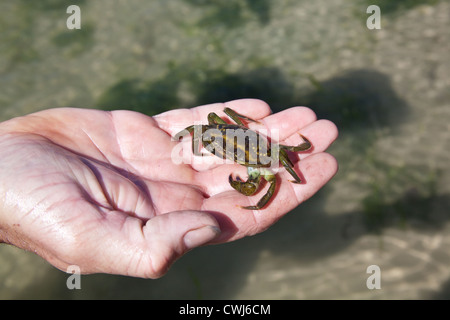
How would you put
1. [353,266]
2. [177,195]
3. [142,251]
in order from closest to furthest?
[142,251] < [177,195] < [353,266]

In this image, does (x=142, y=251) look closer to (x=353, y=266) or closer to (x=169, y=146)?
(x=169, y=146)

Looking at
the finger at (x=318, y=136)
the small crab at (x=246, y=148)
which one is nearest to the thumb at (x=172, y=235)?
the small crab at (x=246, y=148)

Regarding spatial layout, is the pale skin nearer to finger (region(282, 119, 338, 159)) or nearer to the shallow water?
finger (region(282, 119, 338, 159))

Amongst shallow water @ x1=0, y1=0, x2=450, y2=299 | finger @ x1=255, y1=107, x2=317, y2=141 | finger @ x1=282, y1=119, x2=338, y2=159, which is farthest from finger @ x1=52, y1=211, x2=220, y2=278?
shallow water @ x1=0, y1=0, x2=450, y2=299

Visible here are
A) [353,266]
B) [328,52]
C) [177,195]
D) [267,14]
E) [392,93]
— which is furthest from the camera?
[267,14]

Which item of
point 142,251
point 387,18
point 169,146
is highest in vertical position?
point 387,18

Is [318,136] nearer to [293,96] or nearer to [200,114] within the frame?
[200,114]
